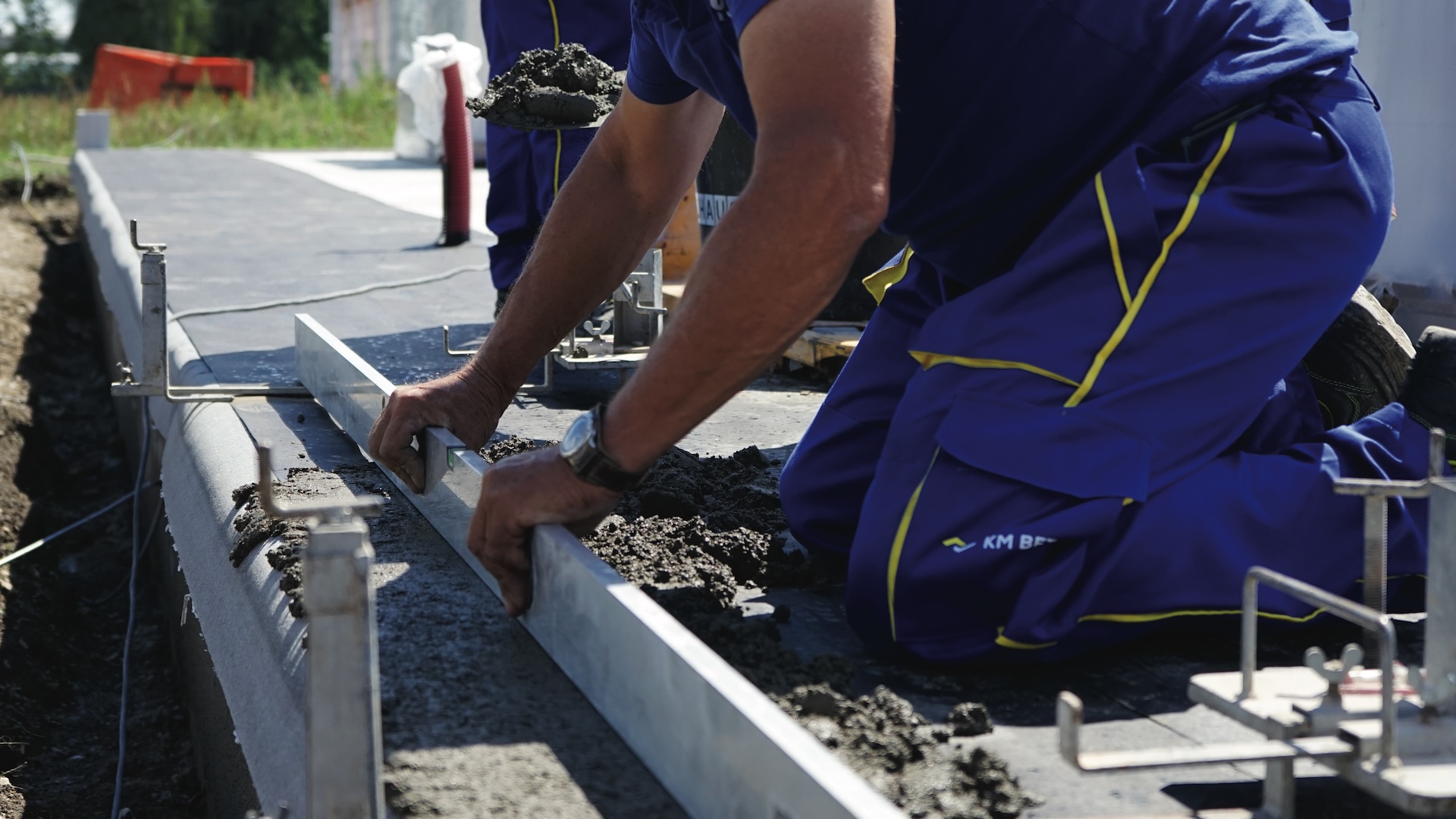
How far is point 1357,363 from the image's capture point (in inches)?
92.5

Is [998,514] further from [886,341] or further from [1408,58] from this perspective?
[1408,58]

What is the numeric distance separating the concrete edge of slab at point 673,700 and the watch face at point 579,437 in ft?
0.36

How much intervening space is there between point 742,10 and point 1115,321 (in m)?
0.65

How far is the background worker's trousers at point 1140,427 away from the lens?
185cm

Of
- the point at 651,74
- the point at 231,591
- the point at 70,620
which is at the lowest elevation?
the point at 70,620

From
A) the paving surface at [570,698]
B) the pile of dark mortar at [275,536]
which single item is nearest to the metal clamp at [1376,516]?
the paving surface at [570,698]

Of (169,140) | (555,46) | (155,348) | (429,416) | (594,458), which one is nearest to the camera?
(594,458)

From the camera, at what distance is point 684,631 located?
1542 millimetres

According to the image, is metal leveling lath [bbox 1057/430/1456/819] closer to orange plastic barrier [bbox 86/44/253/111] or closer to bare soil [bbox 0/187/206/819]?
bare soil [bbox 0/187/206/819]

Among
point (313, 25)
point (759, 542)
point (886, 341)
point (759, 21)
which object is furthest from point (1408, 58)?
point (313, 25)

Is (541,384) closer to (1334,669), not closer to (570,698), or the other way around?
(570,698)

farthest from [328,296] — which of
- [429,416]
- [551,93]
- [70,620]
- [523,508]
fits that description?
[523,508]

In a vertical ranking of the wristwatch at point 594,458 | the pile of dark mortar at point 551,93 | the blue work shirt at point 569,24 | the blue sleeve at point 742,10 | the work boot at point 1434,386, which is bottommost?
the wristwatch at point 594,458

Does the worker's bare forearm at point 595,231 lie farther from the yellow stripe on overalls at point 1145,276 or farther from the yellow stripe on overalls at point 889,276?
the yellow stripe on overalls at point 1145,276
